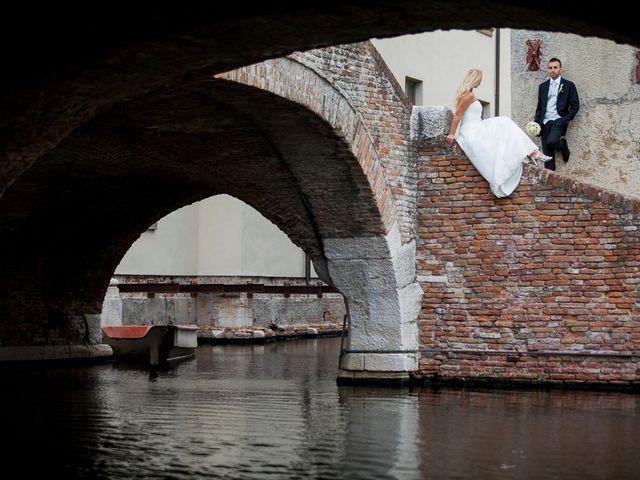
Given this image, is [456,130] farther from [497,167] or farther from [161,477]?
[161,477]

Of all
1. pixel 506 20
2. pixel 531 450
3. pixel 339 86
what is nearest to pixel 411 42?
pixel 339 86

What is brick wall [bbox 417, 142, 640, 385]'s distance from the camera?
12070mm

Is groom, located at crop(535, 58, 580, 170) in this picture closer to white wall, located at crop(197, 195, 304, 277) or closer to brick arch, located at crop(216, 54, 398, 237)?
brick arch, located at crop(216, 54, 398, 237)

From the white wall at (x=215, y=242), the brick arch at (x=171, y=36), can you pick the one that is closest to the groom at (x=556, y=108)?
the brick arch at (x=171, y=36)

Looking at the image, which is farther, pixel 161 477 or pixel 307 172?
→ pixel 307 172

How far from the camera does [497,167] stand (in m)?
12.4

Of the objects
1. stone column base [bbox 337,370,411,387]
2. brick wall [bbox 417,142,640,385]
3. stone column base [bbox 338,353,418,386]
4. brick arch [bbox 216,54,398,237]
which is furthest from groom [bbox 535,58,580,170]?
stone column base [bbox 337,370,411,387]

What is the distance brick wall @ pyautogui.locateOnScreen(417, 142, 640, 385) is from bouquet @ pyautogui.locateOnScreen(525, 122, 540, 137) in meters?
1.44

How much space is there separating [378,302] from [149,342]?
5240mm

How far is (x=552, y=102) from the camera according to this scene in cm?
1402

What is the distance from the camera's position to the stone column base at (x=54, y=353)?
51.8ft

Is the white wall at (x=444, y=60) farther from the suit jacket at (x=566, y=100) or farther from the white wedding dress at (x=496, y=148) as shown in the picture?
the white wedding dress at (x=496, y=148)

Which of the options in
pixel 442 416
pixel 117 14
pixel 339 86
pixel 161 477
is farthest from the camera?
pixel 339 86

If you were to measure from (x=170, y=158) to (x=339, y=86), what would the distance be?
7.27 ft
